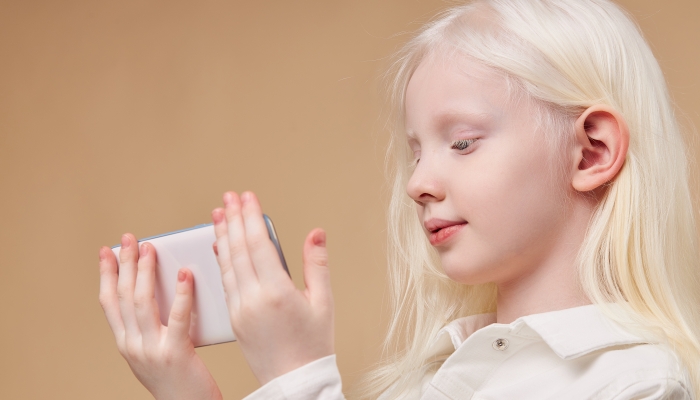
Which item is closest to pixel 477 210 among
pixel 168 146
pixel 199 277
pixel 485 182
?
pixel 485 182

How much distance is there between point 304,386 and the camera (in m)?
0.65

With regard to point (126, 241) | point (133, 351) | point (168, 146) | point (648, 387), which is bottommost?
point (648, 387)

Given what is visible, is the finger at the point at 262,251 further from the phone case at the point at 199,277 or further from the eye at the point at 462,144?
the eye at the point at 462,144

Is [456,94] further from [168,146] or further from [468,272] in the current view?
[168,146]

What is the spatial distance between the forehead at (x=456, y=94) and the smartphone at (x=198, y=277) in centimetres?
25

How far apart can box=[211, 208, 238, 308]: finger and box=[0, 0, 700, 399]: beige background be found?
0.63 m

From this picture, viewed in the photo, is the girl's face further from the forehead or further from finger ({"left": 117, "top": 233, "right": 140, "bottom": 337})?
finger ({"left": 117, "top": 233, "right": 140, "bottom": 337})

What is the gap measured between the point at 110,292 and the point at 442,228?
340 mm

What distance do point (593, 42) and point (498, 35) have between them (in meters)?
0.10

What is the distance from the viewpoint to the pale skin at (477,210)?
0.75 m

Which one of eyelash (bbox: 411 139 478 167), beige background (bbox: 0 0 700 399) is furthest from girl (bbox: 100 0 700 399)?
beige background (bbox: 0 0 700 399)

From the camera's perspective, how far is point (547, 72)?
78 cm

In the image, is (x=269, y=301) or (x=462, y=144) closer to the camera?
(x=269, y=301)

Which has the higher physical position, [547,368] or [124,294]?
[124,294]
